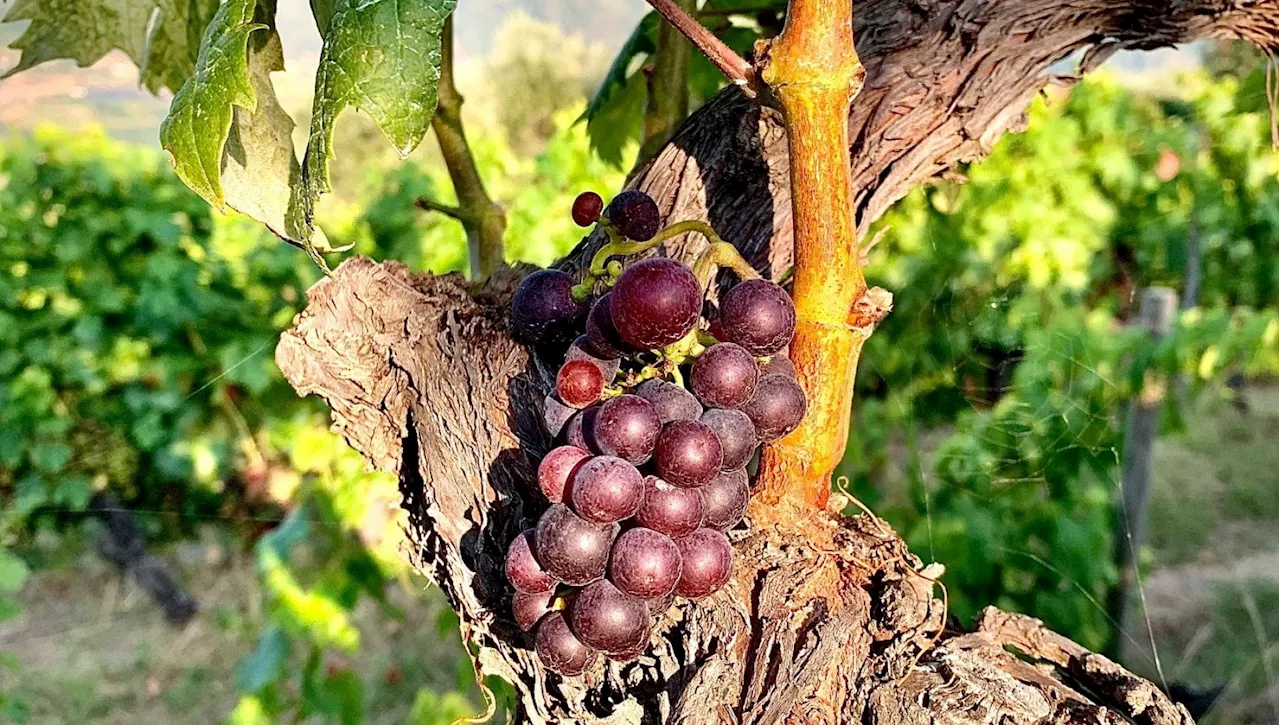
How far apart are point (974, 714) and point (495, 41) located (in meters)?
12.2

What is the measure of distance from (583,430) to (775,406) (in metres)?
0.15

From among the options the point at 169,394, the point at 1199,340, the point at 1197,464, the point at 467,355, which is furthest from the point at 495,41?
the point at 467,355

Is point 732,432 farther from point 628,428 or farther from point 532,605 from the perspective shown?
point 532,605

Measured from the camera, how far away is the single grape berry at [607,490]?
70 centimetres

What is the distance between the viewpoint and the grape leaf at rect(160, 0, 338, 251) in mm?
660

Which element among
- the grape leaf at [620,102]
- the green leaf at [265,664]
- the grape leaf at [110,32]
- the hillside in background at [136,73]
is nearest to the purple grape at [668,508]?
the hillside in background at [136,73]

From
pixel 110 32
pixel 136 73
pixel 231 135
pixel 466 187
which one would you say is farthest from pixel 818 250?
pixel 136 73

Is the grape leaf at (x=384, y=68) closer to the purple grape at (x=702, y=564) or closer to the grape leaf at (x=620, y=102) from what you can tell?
the purple grape at (x=702, y=564)

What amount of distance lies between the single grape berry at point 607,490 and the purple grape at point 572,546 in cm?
1

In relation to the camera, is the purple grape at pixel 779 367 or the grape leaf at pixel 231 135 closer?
the grape leaf at pixel 231 135

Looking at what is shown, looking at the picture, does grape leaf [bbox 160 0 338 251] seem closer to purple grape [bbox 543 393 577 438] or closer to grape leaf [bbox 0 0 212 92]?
purple grape [bbox 543 393 577 438]

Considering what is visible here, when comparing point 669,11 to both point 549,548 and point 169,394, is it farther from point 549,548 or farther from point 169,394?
point 169,394

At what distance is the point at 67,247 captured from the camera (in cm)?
395

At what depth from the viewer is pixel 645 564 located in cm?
72
